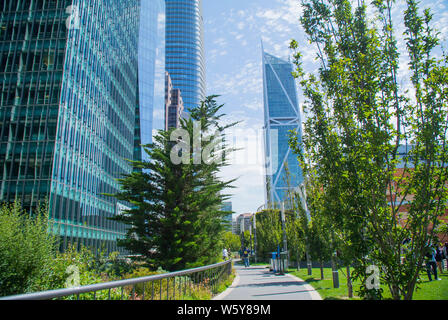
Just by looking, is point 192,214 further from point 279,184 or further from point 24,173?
point 279,184

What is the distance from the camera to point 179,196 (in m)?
14.3

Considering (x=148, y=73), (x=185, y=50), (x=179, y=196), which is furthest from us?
(x=185, y=50)

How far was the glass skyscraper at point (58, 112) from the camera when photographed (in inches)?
1258

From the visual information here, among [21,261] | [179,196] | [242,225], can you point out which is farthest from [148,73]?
[21,261]

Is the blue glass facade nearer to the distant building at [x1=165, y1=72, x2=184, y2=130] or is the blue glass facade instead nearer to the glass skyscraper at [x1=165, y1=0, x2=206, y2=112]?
the distant building at [x1=165, y1=72, x2=184, y2=130]

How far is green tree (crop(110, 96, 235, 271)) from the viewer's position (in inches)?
525

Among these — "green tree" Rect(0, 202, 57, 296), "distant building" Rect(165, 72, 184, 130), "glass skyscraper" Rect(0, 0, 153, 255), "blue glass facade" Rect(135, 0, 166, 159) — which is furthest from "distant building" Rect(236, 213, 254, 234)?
"distant building" Rect(165, 72, 184, 130)

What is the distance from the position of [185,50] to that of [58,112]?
12416 cm

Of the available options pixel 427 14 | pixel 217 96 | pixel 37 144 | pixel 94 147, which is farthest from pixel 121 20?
pixel 427 14

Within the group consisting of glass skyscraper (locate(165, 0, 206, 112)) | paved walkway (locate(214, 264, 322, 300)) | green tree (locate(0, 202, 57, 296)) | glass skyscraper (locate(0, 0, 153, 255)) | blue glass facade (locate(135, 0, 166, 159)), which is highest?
glass skyscraper (locate(165, 0, 206, 112))

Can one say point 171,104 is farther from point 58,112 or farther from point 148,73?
point 58,112

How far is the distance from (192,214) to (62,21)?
33.8 metres

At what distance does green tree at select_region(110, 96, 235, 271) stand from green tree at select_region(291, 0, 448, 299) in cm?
832

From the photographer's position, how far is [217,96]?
1647 centimetres
